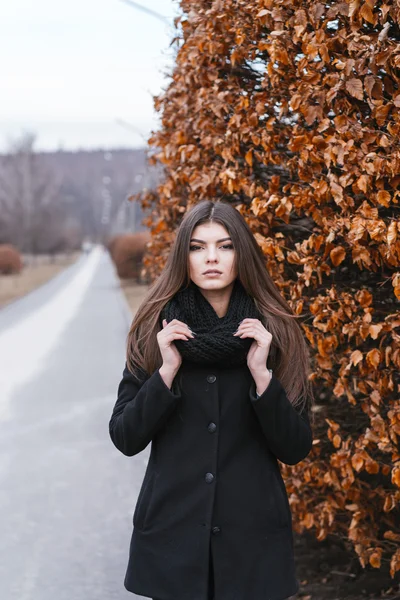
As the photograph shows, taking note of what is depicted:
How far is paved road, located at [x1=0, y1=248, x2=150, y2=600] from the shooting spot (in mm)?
4758

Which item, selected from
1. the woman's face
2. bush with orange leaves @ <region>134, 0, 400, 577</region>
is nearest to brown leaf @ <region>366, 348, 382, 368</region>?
bush with orange leaves @ <region>134, 0, 400, 577</region>

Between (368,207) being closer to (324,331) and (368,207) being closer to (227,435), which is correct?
(324,331)

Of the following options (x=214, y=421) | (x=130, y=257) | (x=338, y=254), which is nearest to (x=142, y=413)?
(x=214, y=421)

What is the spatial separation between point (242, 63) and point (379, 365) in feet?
5.37

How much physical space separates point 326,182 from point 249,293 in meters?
1.08

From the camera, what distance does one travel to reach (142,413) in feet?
7.80

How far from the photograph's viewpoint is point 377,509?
394cm

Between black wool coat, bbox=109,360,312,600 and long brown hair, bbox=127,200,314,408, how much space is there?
0.42 feet

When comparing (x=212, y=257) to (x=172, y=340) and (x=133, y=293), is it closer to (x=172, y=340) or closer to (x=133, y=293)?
(x=172, y=340)

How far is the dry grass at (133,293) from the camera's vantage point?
68.7 feet

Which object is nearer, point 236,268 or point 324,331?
point 236,268

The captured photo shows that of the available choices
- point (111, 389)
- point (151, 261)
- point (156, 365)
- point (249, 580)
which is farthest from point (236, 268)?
point (111, 389)

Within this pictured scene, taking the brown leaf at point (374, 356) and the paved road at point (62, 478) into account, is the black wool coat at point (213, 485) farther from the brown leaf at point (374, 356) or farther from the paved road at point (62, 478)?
the paved road at point (62, 478)

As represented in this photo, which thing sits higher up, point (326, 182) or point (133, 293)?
point (326, 182)
